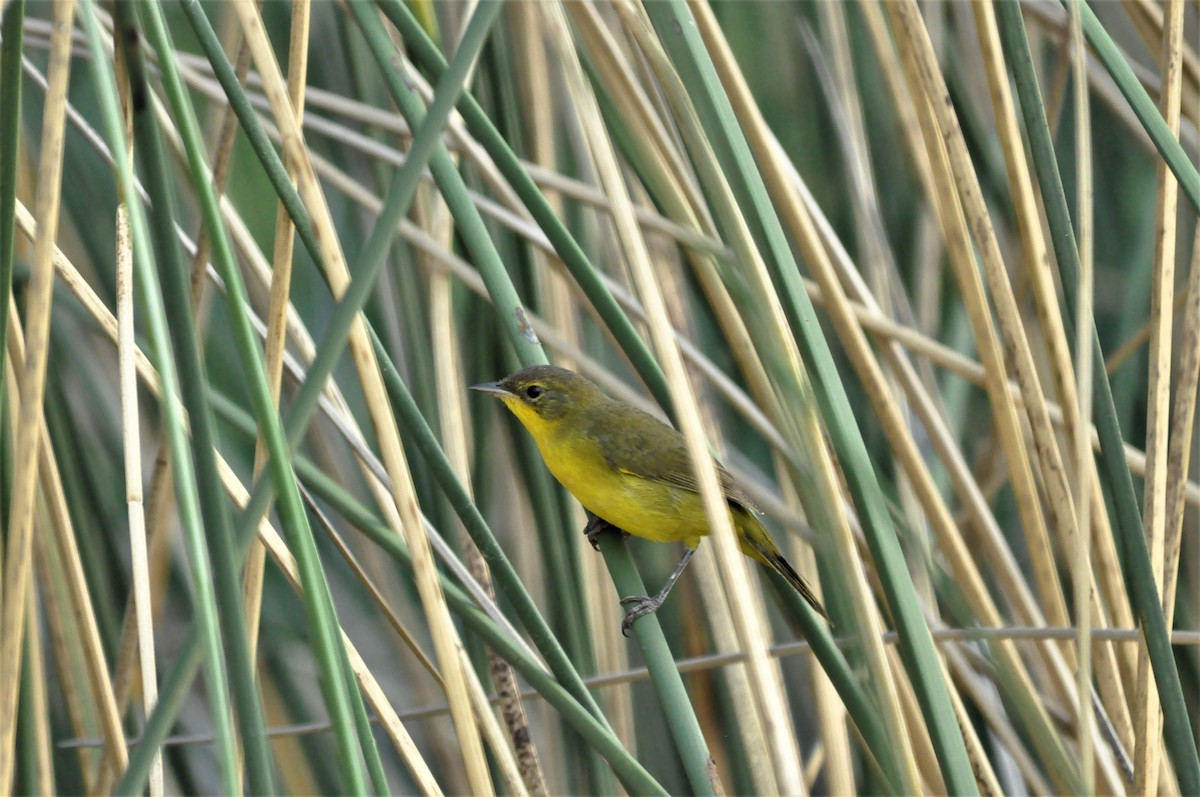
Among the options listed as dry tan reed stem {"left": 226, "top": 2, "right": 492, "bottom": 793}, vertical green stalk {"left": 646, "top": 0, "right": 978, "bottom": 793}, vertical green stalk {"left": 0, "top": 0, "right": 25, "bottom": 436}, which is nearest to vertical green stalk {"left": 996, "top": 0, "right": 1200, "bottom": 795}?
vertical green stalk {"left": 646, "top": 0, "right": 978, "bottom": 793}

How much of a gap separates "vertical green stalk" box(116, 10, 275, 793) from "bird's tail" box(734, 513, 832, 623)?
1.18 meters

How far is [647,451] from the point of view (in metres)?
2.40

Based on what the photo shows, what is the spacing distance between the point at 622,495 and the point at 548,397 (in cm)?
30

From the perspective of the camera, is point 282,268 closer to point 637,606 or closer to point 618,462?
point 637,606

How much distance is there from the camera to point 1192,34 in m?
2.59

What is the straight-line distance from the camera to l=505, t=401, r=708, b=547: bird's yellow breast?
2.26 m

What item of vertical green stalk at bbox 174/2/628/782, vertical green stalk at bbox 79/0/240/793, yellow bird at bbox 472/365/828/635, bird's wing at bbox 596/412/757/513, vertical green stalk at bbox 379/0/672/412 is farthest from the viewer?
bird's wing at bbox 596/412/757/513

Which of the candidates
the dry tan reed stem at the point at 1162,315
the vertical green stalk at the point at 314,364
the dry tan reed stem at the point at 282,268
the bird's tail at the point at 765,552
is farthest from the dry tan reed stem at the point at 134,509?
the dry tan reed stem at the point at 1162,315

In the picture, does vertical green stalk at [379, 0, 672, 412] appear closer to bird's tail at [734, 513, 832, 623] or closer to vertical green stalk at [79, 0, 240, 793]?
vertical green stalk at [79, 0, 240, 793]

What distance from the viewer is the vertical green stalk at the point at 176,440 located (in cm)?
100

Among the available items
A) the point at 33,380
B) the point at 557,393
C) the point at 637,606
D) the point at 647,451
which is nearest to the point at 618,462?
the point at 647,451

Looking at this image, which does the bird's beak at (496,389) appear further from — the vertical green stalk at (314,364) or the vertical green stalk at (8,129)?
the vertical green stalk at (8,129)

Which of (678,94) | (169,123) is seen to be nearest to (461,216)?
(678,94)

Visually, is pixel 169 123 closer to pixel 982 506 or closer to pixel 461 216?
pixel 461 216
